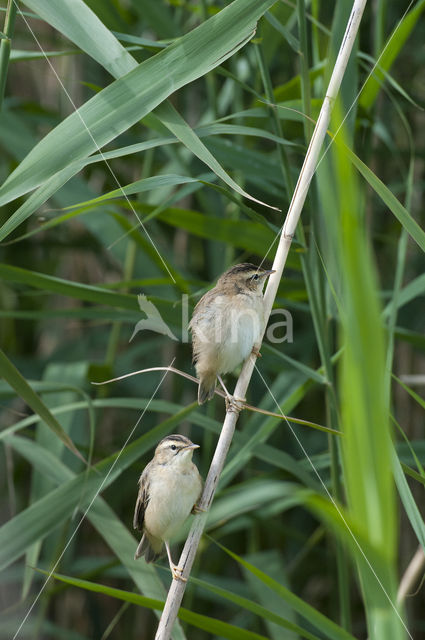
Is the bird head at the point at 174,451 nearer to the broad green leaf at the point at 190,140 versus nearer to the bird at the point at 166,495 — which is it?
the bird at the point at 166,495

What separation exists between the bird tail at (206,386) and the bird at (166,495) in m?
0.10

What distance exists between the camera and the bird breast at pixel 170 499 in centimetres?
131

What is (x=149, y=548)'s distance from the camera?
1.48 metres

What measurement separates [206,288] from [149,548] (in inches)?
27.3

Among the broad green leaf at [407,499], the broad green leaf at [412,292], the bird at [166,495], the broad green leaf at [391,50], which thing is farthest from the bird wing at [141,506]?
the broad green leaf at [391,50]

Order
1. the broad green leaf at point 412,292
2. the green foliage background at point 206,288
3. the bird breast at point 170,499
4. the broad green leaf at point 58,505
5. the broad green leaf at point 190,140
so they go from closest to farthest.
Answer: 1. the green foliage background at point 206,288
2. the broad green leaf at point 190,140
3. the bird breast at point 170,499
4. the broad green leaf at point 58,505
5. the broad green leaf at point 412,292

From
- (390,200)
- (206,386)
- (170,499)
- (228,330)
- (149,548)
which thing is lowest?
(149,548)

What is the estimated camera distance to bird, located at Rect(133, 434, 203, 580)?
132 cm

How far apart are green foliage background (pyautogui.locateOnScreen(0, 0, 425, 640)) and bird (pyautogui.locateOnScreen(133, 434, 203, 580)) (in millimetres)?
47

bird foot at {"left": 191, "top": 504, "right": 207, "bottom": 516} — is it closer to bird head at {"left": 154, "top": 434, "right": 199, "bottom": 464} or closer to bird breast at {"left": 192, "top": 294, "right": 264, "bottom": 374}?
bird head at {"left": 154, "top": 434, "right": 199, "bottom": 464}

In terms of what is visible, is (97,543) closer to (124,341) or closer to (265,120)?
(124,341)

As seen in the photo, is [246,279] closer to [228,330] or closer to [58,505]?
[228,330]

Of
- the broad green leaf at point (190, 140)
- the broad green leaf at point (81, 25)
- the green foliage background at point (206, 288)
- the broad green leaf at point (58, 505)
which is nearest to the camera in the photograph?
the green foliage background at point (206, 288)

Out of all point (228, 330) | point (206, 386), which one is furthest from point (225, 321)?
point (206, 386)
